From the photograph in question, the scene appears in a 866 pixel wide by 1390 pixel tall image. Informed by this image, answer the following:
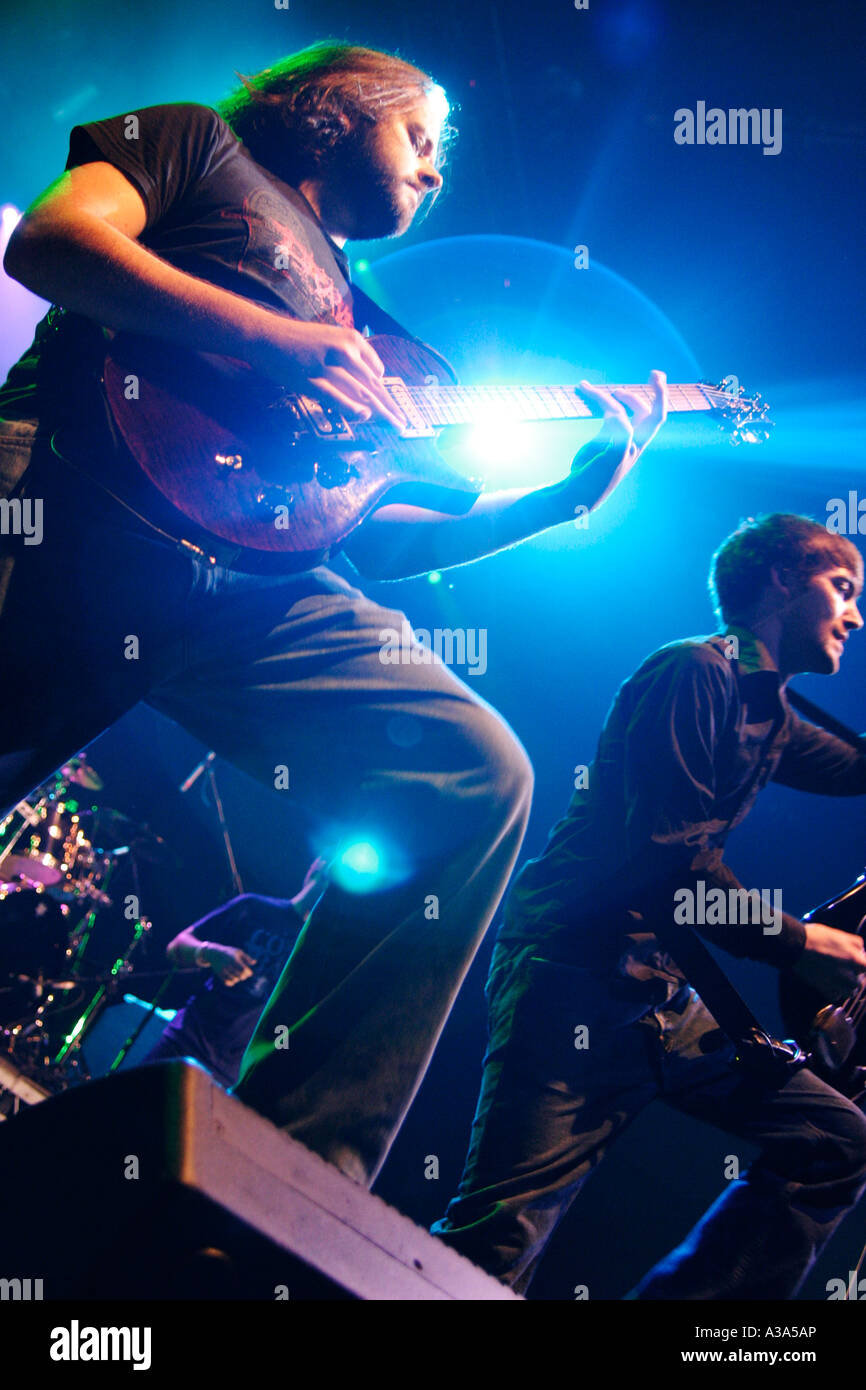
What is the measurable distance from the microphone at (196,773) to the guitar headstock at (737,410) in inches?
149

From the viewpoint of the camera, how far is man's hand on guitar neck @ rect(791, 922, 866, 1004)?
252cm

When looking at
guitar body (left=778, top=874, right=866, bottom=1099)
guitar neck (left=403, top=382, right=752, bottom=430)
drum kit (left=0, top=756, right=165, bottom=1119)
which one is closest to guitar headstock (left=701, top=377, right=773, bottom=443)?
guitar neck (left=403, top=382, right=752, bottom=430)

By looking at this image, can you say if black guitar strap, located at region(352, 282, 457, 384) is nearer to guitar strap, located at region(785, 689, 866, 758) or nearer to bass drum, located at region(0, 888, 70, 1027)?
guitar strap, located at region(785, 689, 866, 758)

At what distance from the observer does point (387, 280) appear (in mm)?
5078

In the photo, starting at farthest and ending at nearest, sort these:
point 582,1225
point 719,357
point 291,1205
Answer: point 719,357 < point 582,1225 < point 291,1205

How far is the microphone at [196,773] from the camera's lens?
533 centimetres

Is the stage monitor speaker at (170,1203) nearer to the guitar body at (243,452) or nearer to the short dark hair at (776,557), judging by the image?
the guitar body at (243,452)

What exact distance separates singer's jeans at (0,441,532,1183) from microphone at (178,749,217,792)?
3772 millimetres

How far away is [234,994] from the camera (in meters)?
3.60

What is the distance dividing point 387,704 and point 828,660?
2.32m

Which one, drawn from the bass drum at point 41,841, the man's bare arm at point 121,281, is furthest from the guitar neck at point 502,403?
the bass drum at point 41,841

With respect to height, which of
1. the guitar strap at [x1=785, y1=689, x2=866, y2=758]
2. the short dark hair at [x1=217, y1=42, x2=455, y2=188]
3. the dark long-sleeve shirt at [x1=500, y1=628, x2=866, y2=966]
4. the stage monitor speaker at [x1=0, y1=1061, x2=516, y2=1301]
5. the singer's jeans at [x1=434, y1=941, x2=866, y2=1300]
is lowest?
the singer's jeans at [x1=434, y1=941, x2=866, y2=1300]

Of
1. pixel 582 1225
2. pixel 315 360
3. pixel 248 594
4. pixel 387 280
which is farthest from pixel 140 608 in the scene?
pixel 387 280
